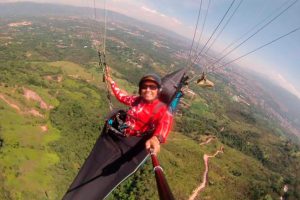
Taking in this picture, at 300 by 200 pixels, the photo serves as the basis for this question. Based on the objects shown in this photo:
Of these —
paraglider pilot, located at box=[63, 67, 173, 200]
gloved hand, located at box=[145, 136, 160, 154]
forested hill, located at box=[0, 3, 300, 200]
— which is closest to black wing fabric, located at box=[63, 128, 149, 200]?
paraglider pilot, located at box=[63, 67, 173, 200]

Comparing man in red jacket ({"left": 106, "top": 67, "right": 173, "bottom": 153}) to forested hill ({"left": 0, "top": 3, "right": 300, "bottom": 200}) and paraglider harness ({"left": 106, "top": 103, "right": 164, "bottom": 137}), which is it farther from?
forested hill ({"left": 0, "top": 3, "right": 300, "bottom": 200})

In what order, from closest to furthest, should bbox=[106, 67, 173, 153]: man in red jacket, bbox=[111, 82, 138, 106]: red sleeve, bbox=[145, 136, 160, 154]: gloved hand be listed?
bbox=[145, 136, 160, 154]: gloved hand < bbox=[106, 67, 173, 153]: man in red jacket < bbox=[111, 82, 138, 106]: red sleeve

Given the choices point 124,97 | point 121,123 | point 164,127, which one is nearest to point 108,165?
point 121,123

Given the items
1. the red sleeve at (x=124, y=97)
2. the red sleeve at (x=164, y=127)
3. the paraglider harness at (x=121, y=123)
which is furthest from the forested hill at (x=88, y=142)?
the red sleeve at (x=164, y=127)

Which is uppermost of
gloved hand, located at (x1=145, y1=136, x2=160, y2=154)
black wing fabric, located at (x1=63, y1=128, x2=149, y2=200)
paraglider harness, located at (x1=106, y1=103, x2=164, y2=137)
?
gloved hand, located at (x1=145, y1=136, x2=160, y2=154)

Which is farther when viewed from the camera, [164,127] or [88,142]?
[88,142]

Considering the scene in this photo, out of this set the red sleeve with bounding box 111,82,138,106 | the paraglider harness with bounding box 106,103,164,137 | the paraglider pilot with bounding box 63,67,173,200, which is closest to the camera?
the paraglider pilot with bounding box 63,67,173,200

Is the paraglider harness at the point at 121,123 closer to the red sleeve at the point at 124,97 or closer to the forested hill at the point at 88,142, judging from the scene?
the red sleeve at the point at 124,97

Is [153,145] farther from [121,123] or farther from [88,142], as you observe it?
[88,142]

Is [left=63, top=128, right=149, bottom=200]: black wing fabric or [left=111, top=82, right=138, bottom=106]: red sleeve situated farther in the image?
[left=111, top=82, right=138, bottom=106]: red sleeve

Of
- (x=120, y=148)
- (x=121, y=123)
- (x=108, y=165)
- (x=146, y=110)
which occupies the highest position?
(x=146, y=110)
